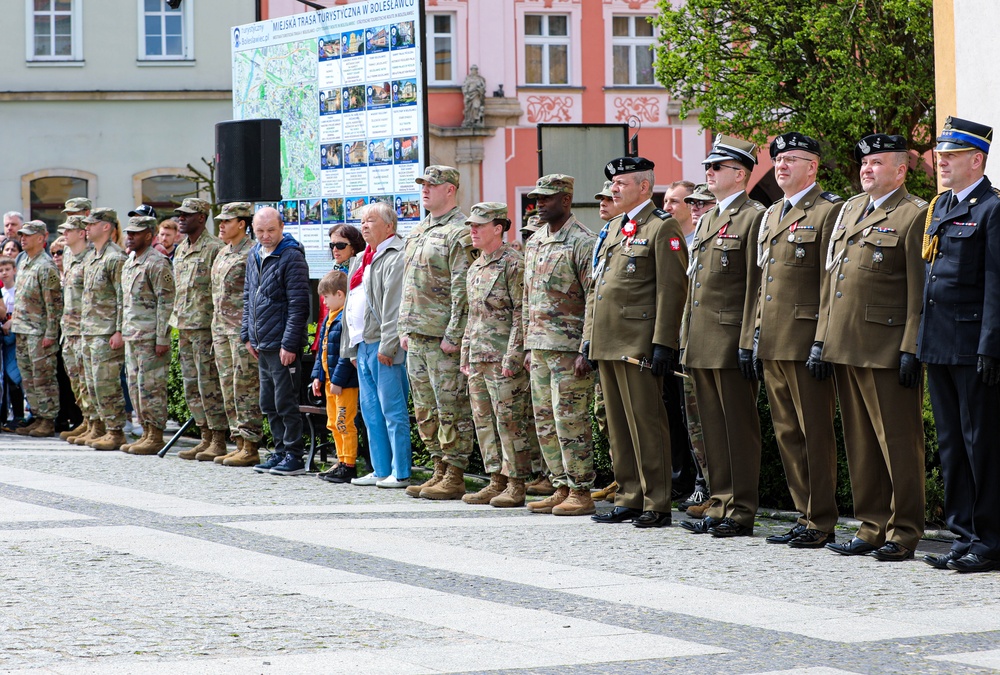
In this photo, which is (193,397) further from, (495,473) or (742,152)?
(742,152)

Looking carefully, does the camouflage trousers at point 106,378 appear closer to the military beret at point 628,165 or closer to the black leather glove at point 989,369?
the military beret at point 628,165

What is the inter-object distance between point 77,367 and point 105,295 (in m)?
1.08

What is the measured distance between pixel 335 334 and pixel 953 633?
694 cm

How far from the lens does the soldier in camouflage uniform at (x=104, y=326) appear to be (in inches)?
586

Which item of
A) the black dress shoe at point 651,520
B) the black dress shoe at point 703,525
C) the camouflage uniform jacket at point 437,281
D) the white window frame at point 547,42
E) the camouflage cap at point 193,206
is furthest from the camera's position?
the white window frame at point 547,42

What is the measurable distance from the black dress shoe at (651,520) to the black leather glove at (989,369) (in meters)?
2.49

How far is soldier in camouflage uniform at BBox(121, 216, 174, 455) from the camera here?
14.3m

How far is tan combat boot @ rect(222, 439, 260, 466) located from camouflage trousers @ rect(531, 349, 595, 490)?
3.92 meters

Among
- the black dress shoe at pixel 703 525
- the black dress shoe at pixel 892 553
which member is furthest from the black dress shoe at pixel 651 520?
the black dress shoe at pixel 892 553

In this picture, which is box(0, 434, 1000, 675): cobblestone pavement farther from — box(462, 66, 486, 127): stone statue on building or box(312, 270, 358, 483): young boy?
box(462, 66, 486, 127): stone statue on building

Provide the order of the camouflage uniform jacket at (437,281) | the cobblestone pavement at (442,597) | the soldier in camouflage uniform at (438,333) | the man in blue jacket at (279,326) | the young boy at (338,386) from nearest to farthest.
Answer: the cobblestone pavement at (442,597) → the camouflage uniform jacket at (437,281) → the soldier in camouflage uniform at (438,333) → the young boy at (338,386) → the man in blue jacket at (279,326)

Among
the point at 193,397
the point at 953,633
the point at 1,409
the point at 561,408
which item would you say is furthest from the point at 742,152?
the point at 1,409

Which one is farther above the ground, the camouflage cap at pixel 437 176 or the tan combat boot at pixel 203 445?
the camouflage cap at pixel 437 176

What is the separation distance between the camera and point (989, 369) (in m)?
7.86
